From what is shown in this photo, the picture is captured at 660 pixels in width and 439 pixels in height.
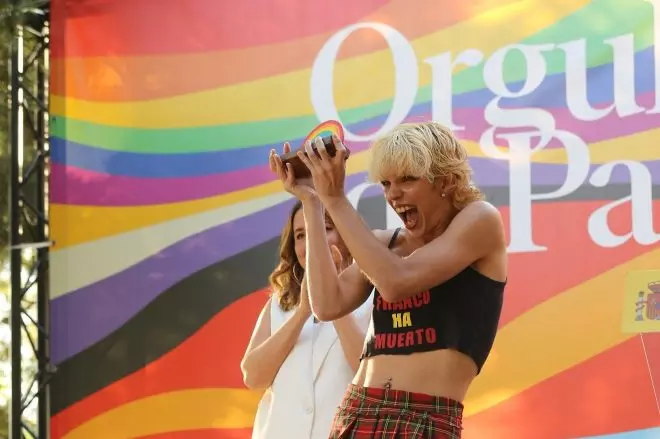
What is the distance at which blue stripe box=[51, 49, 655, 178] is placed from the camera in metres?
4.33

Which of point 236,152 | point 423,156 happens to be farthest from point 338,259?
point 236,152

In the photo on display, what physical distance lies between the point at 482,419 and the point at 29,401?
7.75 ft

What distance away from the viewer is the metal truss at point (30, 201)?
5.38 meters

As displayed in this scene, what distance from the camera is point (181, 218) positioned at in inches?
204

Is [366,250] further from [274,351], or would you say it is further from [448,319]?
[274,351]

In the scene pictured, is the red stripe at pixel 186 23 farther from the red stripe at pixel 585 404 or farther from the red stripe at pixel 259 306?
the red stripe at pixel 585 404

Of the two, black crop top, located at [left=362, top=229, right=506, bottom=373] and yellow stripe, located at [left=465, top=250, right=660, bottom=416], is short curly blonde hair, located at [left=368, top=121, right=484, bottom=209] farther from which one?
yellow stripe, located at [left=465, top=250, right=660, bottom=416]

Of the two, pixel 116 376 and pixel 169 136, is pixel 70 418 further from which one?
pixel 169 136

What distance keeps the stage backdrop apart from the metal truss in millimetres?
82

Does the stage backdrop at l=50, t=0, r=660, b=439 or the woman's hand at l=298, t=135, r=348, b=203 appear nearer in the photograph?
the woman's hand at l=298, t=135, r=348, b=203

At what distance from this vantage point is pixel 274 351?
9.53 feet

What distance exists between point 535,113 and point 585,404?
1.20 m

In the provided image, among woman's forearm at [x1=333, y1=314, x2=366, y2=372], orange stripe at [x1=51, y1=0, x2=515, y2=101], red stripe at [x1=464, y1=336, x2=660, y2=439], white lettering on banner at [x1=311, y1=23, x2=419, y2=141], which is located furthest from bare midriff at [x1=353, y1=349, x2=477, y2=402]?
orange stripe at [x1=51, y1=0, x2=515, y2=101]

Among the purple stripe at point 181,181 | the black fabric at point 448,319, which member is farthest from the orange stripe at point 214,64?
the black fabric at point 448,319
